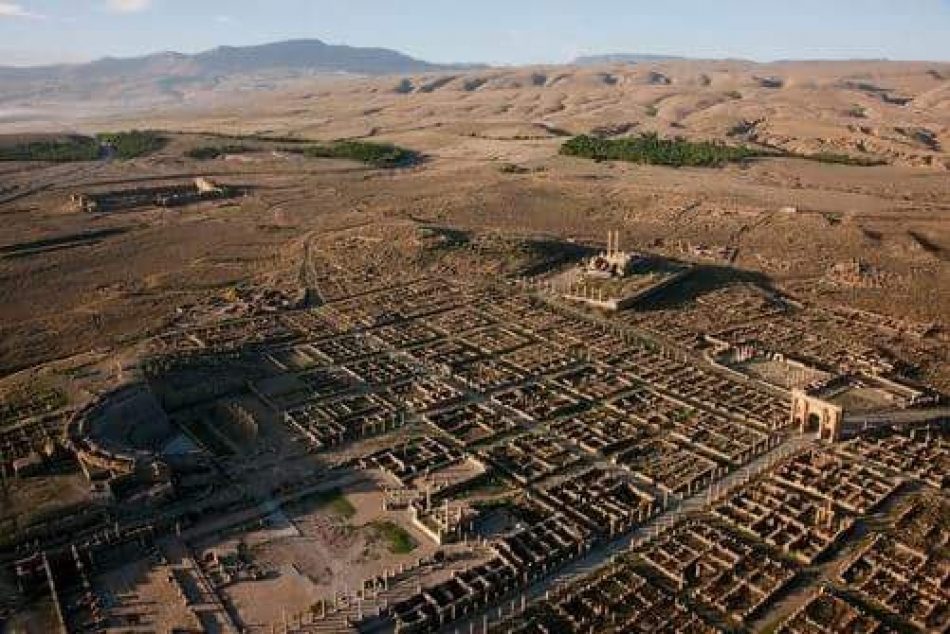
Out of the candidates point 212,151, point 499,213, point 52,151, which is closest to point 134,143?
point 52,151

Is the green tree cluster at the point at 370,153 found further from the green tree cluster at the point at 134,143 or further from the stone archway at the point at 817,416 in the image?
the stone archway at the point at 817,416

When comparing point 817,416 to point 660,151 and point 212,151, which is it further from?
point 212,151

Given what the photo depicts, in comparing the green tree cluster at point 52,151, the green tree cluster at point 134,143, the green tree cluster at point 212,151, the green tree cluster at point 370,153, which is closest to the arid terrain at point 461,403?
the green tree cluster at point 370,153

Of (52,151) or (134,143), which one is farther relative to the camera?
(134,143)

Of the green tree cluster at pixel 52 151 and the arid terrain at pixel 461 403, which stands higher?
the green tree cluster at pixel 52 151

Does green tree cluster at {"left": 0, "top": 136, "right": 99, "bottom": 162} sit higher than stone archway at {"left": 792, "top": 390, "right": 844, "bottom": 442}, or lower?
higher

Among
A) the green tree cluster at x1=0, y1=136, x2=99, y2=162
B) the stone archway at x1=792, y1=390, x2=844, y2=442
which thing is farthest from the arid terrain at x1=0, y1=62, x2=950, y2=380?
the stone archway at x1=792, y1=390, x2=844, y2=442

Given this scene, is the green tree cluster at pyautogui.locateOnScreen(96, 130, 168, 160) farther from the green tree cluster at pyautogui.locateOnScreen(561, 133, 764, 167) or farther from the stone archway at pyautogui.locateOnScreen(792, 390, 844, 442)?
the stone archway at pyautogui.locateOnScreen(792, 390, 844, 442)

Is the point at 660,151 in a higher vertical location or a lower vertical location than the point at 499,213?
higher

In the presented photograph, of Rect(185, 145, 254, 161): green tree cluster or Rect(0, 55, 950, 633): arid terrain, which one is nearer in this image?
Rect(0, 55, 950, 633): arid terrain

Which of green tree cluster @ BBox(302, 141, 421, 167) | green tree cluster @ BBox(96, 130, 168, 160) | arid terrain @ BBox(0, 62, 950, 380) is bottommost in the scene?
arid terrain @ BBox(0, 62, 950, 380)
